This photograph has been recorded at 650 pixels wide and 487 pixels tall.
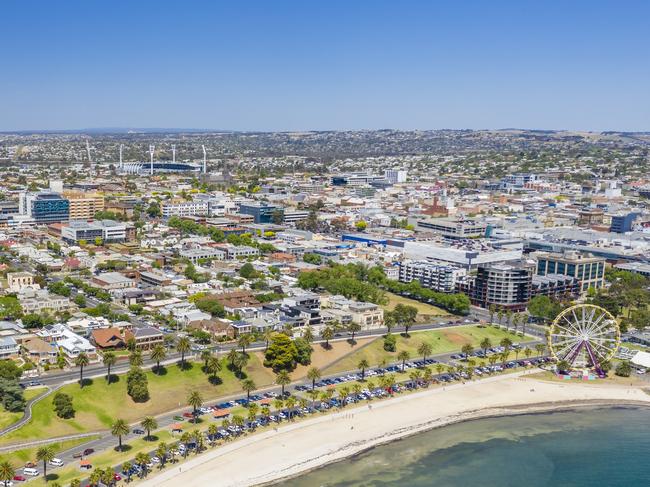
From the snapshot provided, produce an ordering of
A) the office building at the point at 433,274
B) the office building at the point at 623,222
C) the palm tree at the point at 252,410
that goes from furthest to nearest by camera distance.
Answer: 1. the office building at the point at 623,222
2. the office building at the point at 433,274
3. the palm tree at the point at 252,410

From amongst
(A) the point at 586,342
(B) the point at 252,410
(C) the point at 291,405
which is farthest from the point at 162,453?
(A) the point at 586,342

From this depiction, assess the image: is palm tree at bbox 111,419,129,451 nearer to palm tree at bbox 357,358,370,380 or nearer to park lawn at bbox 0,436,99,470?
park lawn at bbox 0,436,99,470

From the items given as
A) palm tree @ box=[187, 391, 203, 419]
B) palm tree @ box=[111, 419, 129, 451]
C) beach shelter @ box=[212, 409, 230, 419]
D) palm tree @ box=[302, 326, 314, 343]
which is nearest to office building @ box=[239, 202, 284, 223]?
palm tree @ box=[302, 326, 314, 343]

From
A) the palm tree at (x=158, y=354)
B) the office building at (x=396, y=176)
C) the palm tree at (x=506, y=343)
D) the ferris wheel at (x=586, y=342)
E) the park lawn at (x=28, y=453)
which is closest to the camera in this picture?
the park lawn at (x=28, y=453)

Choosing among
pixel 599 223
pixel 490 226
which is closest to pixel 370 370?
pixel 490 226

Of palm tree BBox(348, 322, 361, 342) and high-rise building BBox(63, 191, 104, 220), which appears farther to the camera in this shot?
high-rise building BBox(63, 191, 104, 220)

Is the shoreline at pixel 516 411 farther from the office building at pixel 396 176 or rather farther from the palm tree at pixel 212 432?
the office building at pixel 396 176

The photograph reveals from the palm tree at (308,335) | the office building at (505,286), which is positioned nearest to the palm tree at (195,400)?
the palm tree at (308,335)

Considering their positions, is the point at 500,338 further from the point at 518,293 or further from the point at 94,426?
the point at 94,426
